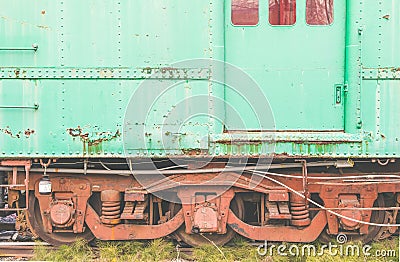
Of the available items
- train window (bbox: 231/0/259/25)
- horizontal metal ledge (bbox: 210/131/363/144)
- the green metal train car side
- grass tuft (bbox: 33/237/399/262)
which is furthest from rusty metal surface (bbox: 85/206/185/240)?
train window (bbox: 231/0/259/25)

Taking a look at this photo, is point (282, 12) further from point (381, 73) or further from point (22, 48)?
point (22, 48)

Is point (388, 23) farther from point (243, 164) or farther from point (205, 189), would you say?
point (205, 189)

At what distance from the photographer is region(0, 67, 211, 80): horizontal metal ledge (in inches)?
211

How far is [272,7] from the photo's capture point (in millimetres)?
5375

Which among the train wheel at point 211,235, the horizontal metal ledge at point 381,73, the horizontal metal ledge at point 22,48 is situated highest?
the horizontal metal ledge at point 22,48

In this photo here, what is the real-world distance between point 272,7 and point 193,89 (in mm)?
1423

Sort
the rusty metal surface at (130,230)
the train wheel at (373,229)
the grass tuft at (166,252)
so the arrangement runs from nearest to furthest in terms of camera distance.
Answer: the grass tuft at (166,252) → the rusty metal surface at (130,230) → the train wheel at (373,229)

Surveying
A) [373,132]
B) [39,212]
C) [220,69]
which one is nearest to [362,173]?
[373,132]

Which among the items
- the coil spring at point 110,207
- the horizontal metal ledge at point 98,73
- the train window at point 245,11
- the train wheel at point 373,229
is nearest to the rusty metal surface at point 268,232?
the train wheel at point 373,229

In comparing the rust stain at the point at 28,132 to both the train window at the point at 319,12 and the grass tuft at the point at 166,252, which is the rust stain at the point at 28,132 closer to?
the grass tuft at the point at 166,252

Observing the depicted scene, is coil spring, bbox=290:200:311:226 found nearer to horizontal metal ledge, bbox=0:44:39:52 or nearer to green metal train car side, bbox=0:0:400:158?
green metal train car side, bbox=0:0:400:158

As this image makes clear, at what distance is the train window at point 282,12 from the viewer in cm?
538

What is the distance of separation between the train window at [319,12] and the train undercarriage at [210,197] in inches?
70.6

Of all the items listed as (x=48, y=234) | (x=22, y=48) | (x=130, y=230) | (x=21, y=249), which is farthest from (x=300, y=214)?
(x=22, y=48)
